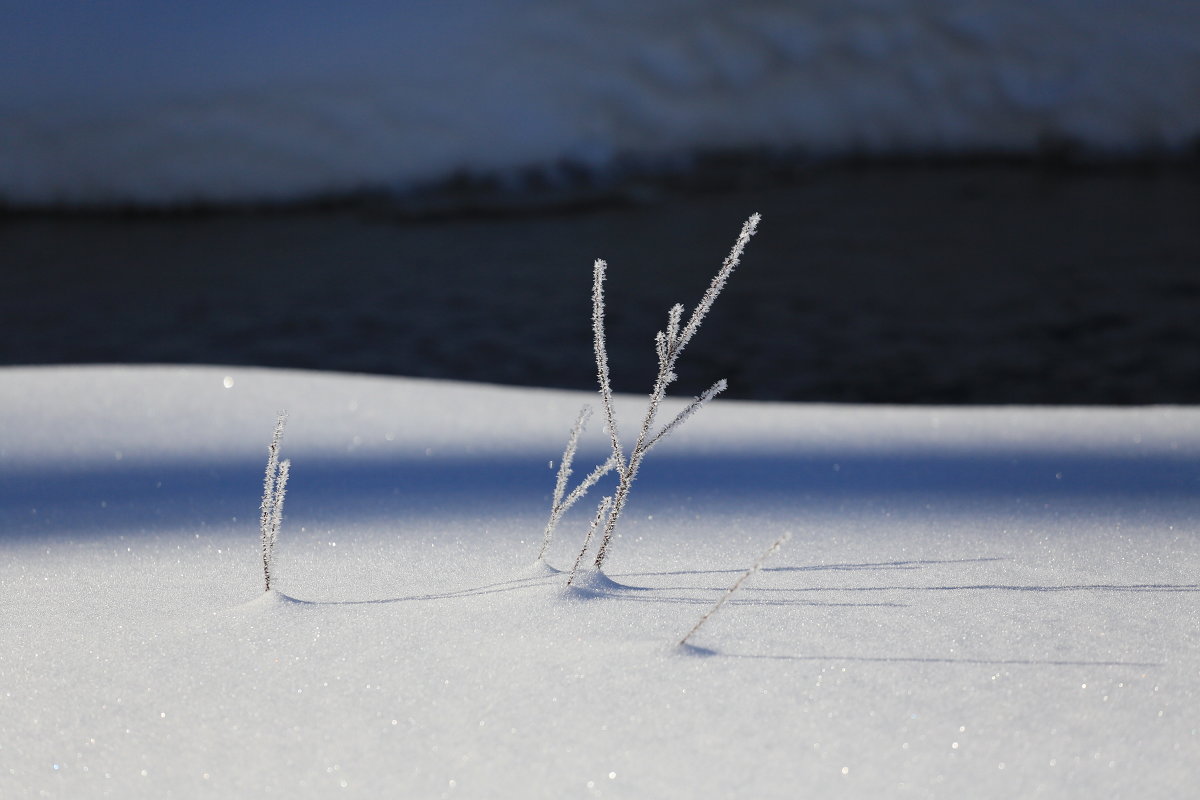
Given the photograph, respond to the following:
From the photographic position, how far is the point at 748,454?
2082 millimetres

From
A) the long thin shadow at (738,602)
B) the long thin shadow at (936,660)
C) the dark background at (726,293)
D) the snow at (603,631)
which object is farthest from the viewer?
the dark background at (726,293)

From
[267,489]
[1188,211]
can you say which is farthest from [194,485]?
[1188,211]

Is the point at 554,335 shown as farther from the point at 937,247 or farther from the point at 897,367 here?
the point at 937,247

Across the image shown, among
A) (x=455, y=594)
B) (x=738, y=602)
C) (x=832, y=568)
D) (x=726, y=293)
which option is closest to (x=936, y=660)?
(x=738, y=602)

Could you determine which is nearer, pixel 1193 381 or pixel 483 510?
pixel 483 510

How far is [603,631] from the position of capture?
1.00m

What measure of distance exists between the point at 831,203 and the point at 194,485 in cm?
440

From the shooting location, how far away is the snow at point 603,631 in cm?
79

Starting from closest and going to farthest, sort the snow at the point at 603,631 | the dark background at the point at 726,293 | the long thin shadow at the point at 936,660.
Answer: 1. the snow at the point at 603,631
2. the long thin shadow at the point at 936,660
3. the dark background at the point at 726,293

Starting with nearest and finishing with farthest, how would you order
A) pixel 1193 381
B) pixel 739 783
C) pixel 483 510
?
pixel 739 783
pixel 483 510
pixel 1193 381

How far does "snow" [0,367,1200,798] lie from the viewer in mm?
795

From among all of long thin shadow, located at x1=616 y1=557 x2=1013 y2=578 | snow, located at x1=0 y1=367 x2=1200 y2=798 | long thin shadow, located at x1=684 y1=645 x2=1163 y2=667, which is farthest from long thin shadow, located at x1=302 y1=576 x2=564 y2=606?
long thin shadow, located at x1=684 y1=645 x2=1163 y2=667

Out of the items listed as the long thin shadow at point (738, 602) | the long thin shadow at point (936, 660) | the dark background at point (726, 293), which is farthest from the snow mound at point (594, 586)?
the dark background at point (726, 293)

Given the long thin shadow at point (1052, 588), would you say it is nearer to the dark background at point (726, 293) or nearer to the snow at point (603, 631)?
the snow at point (603, 631)
